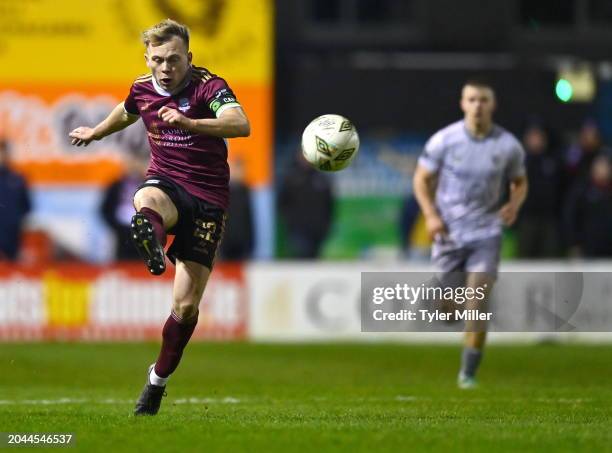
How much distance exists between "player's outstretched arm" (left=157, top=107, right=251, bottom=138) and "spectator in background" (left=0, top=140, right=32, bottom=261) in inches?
453

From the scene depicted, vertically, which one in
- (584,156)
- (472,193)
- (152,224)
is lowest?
(584,156)

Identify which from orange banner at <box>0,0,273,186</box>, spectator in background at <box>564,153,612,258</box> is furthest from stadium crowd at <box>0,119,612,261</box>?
orange banner at <box>0,0,273,186</box>

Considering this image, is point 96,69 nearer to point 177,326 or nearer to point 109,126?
point 109,126

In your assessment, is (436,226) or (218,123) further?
(436,226)

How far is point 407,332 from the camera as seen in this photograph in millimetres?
20516

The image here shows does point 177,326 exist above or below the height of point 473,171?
below

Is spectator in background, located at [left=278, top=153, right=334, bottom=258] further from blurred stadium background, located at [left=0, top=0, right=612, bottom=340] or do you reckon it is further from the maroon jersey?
the maroon jersey

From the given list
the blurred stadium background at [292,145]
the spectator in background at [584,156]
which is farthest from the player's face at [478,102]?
the spectator in background at [584,156]

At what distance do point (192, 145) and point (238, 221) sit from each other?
11808mm

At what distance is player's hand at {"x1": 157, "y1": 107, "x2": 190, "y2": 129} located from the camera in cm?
940

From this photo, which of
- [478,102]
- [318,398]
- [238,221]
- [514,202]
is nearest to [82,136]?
[318,398]

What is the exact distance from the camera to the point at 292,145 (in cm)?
2600

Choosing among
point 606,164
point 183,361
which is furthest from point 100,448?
point 606,164

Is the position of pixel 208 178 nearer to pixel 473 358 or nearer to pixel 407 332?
pixel 473 358
